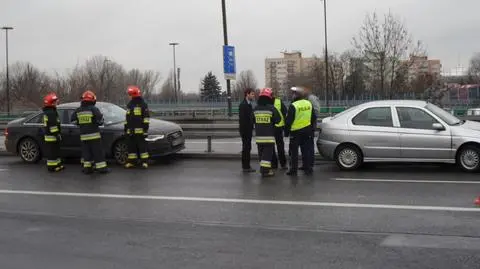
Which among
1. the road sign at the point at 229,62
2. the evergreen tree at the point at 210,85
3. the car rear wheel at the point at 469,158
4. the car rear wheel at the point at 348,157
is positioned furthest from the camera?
the evergreen tree at the point at 210,85

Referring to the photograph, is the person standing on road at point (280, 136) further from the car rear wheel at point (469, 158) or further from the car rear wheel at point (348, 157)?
the car rear wheel at point (469, 158)

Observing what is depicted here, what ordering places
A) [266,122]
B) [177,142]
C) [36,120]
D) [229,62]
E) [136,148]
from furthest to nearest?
1. [229,62]
2. [36,120]
3. [177,142]
4. [136,148]
5. [266,122]

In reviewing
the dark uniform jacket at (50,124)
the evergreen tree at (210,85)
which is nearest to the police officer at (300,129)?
the dark uniform jacket at (50,124)

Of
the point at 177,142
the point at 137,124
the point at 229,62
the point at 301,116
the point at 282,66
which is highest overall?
the point at 282,66

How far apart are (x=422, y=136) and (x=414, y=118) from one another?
41cm

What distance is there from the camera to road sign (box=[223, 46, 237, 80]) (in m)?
19.7

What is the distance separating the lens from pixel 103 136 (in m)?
12.6

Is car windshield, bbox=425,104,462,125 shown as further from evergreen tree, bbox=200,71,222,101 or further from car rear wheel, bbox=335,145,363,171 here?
evergreen tree, bbox=200,71,222,101

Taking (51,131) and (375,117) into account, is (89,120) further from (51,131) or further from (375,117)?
(375,117)

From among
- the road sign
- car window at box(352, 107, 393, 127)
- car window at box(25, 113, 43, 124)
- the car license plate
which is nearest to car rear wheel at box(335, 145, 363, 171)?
car window at box(352, 107, 393, 127)

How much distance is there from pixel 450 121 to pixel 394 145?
1.19 meters

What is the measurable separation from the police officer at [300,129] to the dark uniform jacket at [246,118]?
3.13 ft

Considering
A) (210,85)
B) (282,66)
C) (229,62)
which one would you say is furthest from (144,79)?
(229,62)

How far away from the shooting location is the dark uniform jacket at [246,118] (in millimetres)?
11203
